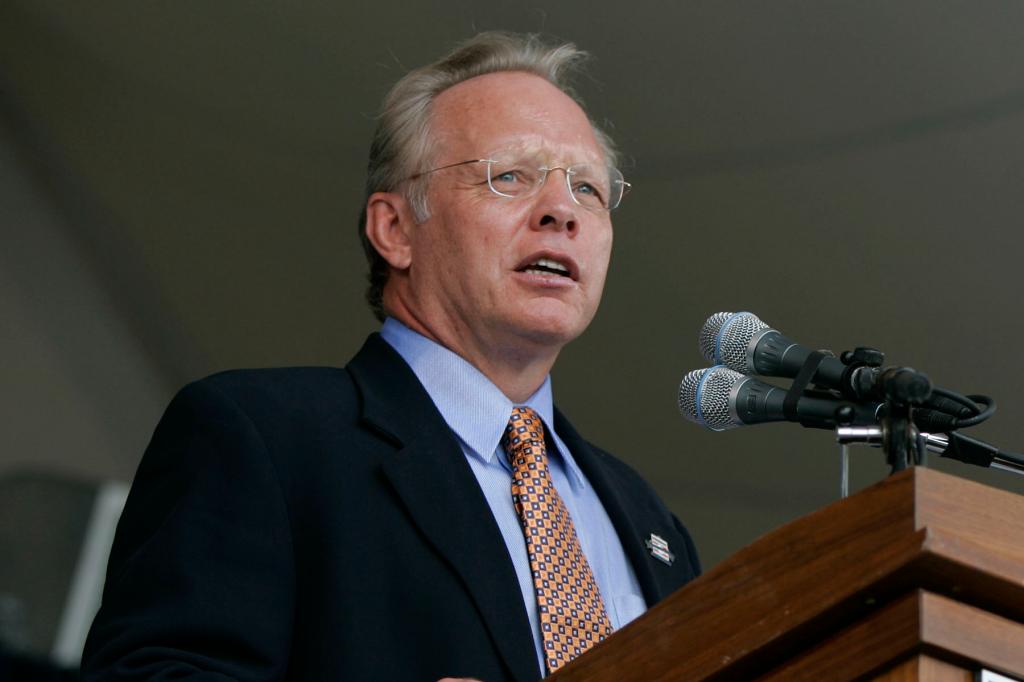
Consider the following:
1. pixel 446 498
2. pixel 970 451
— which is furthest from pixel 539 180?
pixel 970 451

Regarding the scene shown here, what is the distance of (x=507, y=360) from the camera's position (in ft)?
7.28

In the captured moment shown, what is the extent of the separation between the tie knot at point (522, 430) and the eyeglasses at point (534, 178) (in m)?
0.36

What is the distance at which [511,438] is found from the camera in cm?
207

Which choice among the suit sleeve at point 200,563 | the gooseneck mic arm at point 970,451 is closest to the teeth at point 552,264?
the suit sleeve at point 200,563

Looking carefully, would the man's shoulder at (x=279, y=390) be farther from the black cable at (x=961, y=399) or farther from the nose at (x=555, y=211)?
the black cable at (x=961, y=399)

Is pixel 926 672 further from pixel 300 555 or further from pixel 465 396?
pixel 465 396

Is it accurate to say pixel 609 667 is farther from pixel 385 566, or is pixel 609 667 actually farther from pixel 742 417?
pixel 385 566

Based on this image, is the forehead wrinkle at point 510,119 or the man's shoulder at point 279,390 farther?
the forehead wrinkle at point 510,119

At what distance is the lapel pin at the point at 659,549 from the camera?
2.15 metres

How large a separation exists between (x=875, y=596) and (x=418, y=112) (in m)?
1.61

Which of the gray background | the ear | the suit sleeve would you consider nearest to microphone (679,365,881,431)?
the suit sleeve

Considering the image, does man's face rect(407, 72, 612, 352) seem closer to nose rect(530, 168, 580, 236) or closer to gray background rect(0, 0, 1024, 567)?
nose rect(530, 168, 580, 236)

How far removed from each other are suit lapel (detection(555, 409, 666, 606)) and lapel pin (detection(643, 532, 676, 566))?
18 millimetres

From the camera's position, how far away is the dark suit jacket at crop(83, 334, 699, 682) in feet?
5.37
